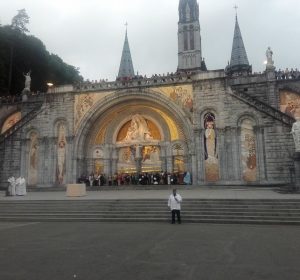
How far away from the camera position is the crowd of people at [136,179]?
1009 inches

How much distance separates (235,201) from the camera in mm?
14547

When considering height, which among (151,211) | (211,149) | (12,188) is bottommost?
(151,211)

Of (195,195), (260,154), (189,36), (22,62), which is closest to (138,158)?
(260,154)

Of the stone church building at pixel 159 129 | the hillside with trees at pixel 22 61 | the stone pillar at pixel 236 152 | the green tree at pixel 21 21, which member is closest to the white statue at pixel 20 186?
the stone church building at pixel 159 129

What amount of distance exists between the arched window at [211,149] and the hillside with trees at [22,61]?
28051mm

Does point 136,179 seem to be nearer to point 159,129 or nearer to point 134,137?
point 134,137

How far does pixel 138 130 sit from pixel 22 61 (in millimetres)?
26328

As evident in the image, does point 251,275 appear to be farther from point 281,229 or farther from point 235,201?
point 235,201

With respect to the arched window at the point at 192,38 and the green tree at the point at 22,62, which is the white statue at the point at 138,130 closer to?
the green tree at the point at 22,62

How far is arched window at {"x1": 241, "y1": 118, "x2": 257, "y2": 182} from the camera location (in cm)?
2412

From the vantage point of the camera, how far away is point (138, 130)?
28.3 m

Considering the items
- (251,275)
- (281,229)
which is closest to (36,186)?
(281,229)

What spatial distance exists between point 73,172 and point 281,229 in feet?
62.2

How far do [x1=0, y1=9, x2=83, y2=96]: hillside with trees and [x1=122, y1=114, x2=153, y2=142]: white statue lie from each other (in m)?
21.9
